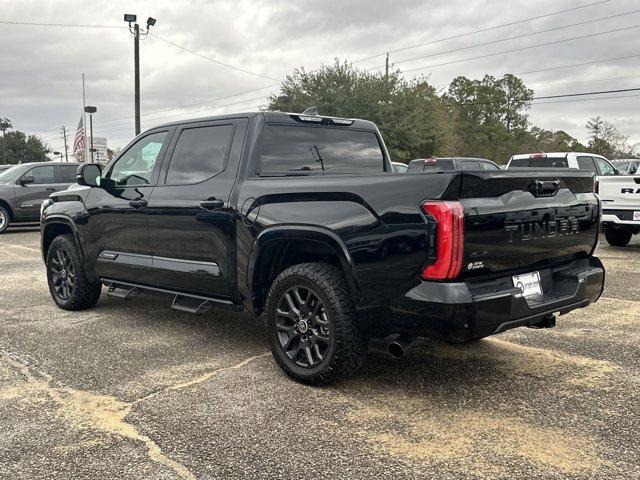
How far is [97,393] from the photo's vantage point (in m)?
3.73

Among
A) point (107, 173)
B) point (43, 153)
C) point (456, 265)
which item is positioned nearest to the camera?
point (456, 265)

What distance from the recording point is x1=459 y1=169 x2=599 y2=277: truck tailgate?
10.4 ft

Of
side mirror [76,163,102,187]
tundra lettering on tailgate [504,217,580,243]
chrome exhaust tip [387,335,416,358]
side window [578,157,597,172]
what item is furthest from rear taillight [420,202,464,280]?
side window [578,157,597,172]

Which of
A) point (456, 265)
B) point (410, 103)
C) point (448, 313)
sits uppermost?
point (410, 103)

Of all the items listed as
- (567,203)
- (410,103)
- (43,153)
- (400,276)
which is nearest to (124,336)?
→ (400,276)

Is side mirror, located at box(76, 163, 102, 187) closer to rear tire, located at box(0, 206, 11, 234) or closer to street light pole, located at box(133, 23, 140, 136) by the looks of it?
rear tire, located at box(0, 206, 11, 234)

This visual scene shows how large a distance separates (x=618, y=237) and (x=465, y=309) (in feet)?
30.4

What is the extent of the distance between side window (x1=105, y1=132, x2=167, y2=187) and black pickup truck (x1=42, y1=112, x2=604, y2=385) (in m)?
0.02

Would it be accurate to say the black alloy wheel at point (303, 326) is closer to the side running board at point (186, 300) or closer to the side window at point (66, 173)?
the side running board at point (186, 300)

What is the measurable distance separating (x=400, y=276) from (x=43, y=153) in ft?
340

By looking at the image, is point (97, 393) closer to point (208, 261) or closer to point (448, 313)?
point (208, 261)

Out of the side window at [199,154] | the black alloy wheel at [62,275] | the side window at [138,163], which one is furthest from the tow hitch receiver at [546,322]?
the black alloy wheel at [62,275]

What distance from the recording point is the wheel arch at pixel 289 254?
11.7 feet

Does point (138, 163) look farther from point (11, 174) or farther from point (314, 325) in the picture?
point (11, 174)
